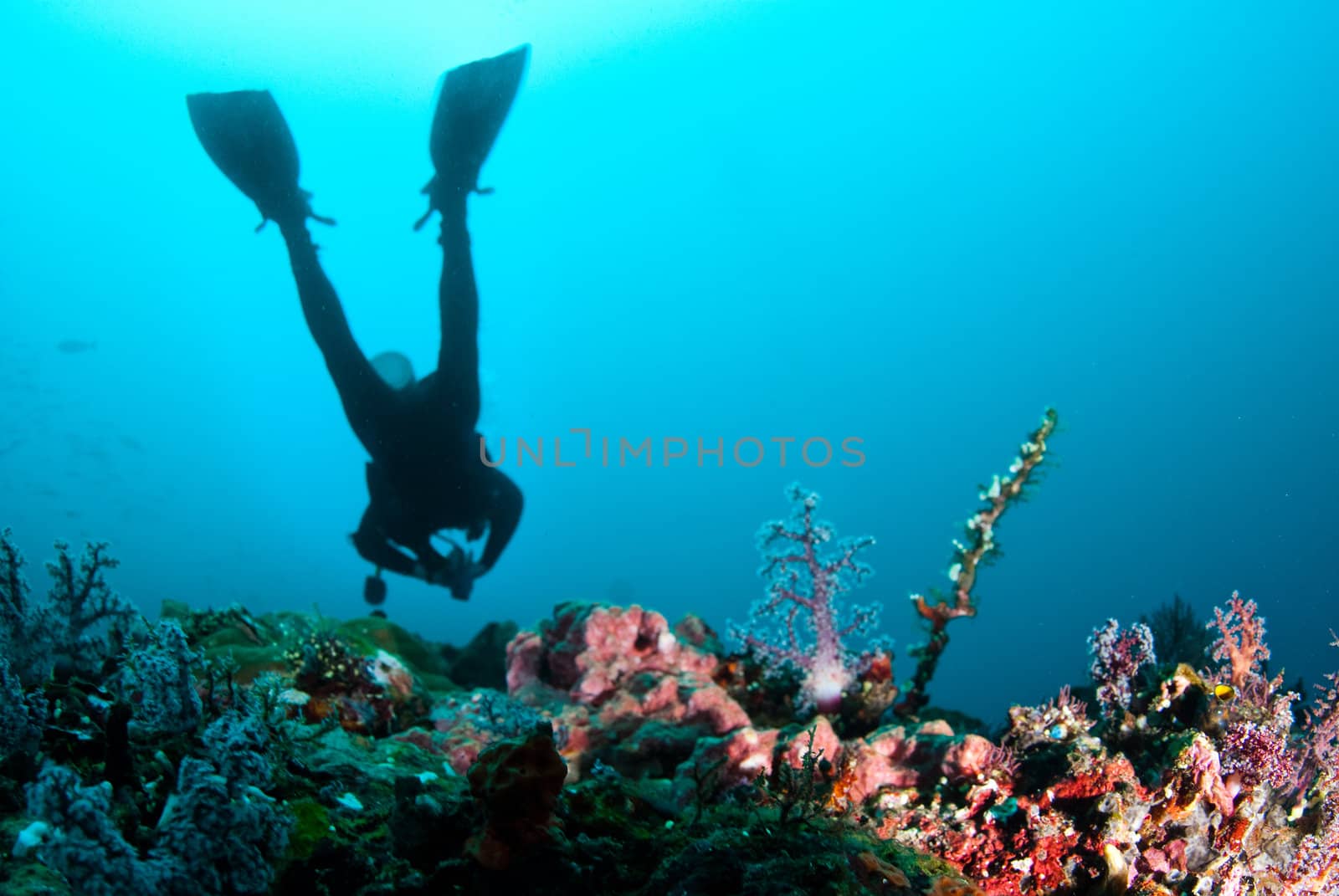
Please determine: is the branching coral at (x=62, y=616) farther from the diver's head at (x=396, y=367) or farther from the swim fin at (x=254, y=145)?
the diver's head at (x=396, y=367)

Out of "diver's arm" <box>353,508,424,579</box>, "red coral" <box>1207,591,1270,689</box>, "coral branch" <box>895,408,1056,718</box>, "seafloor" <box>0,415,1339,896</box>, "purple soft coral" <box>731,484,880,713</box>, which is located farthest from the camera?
"diver's arm" <box>353,508,424,579</box>

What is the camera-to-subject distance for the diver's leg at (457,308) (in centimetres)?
768

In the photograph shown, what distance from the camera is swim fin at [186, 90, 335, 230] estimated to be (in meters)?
6.89

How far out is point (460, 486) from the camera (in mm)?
8859

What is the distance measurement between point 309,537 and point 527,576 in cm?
4356

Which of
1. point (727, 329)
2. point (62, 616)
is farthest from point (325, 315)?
point (727, 329)

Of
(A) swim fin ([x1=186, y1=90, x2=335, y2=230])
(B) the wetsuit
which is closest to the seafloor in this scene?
(B) the wetsuit

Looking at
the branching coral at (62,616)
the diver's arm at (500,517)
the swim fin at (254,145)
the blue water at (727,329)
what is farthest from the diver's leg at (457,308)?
the blue water at (727,329)

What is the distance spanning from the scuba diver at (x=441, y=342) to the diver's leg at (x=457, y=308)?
12 millimetres

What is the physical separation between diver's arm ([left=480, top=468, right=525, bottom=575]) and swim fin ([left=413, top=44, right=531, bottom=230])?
3.74m

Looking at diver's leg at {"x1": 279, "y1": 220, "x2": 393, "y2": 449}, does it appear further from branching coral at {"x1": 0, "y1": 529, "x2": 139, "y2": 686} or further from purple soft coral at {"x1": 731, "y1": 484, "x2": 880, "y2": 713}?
purple soft coral at {"x1": 731, "y1": 484, "x2": 880, "y2": 713}

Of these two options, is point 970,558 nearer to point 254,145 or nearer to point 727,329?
point 254,145

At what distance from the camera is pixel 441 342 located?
7809 mm

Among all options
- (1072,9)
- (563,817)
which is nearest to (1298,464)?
(1072,9)
